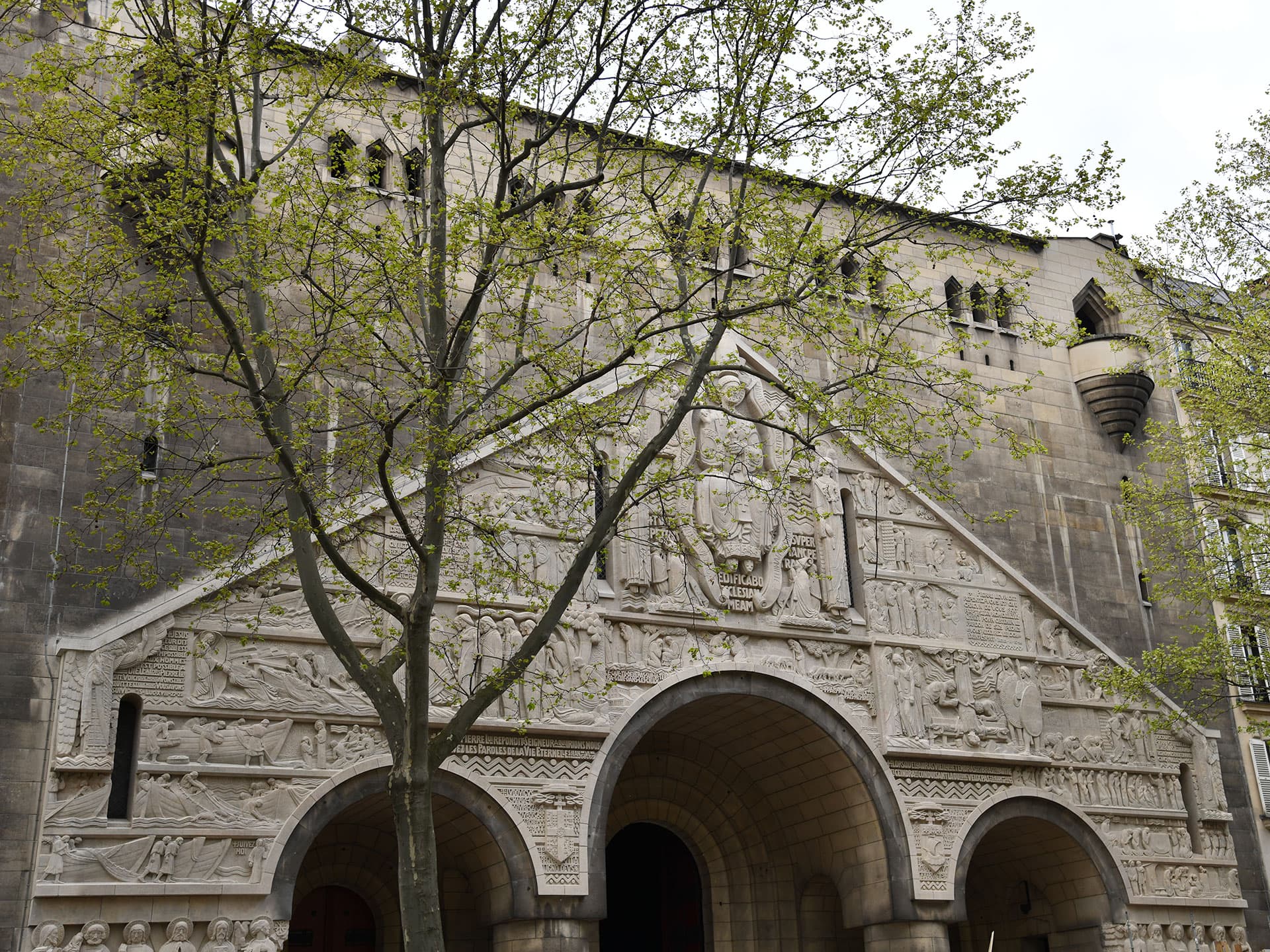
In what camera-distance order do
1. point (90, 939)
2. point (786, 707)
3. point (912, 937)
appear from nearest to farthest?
point (90, 939)
point (912, 937)
point (786, 707)

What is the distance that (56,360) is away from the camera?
1684cm

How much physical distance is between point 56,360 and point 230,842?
6439mm

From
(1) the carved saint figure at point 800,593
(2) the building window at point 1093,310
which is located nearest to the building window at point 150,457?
(1) the carved saint figure at point 800,593

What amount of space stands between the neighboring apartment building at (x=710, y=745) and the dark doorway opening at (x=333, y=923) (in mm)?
44

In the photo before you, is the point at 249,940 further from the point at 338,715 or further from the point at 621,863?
the point at 621,863

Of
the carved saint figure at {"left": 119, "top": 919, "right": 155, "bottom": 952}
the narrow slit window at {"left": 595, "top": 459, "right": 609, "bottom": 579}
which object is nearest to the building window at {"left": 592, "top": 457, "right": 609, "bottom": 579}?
the narrow slit window at {"left": 595, "top": 459, "right": 609, "bottom": 579}

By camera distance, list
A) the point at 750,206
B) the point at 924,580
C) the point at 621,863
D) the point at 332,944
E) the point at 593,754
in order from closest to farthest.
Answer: the point at 750,206, the point at 593,754, the point at 332,944, the point at 924,580, the point at 621,863

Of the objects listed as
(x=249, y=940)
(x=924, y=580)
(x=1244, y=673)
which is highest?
(x=924, y=580)

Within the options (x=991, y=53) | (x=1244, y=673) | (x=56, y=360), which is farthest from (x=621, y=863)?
(x=991, y=53)

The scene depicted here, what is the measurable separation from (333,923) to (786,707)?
24.1 feet

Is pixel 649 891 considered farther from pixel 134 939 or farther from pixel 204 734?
pixel 134 939

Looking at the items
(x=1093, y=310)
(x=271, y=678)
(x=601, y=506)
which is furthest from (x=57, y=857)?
(x=1093, y=310)

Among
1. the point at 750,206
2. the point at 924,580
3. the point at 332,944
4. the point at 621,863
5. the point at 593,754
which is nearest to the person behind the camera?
the point at 750,206

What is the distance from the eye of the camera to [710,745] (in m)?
21.9
